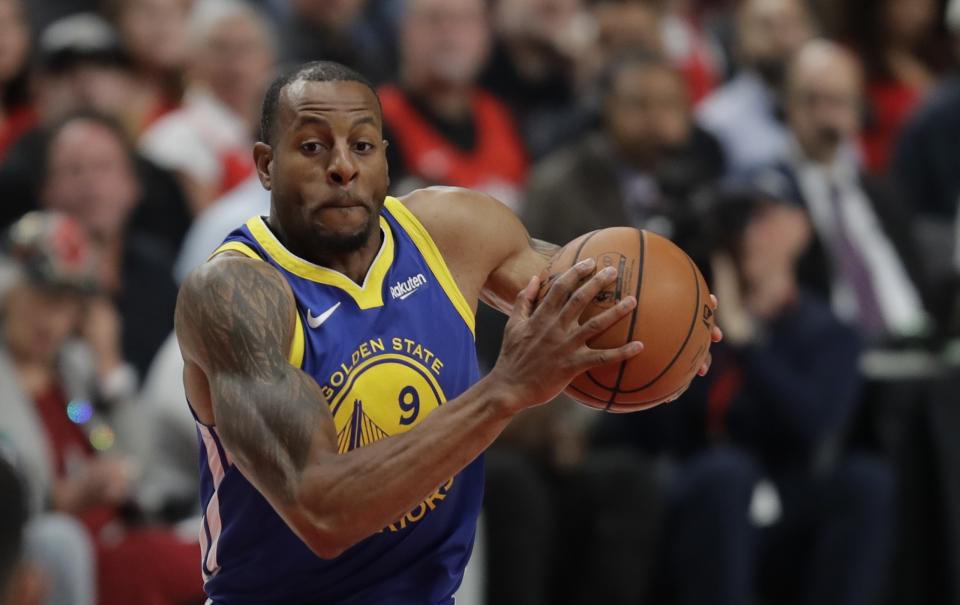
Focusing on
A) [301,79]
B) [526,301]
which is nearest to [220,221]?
[301,79]

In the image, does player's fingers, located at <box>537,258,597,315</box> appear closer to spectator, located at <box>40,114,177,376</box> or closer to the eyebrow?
the eyebrow

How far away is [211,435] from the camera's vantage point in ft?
11.8

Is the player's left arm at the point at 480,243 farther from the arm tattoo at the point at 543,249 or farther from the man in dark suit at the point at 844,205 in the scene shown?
the man in dark suit at the point at 844,205

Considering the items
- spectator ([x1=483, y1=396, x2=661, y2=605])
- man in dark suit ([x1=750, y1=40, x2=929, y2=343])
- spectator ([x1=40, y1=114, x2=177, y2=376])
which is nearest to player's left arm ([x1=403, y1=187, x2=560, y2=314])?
spectator ([x1=483, y1=396, x2=661, y2=605])

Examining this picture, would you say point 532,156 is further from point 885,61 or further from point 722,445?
point 885,61

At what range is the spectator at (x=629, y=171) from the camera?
24.4 feet

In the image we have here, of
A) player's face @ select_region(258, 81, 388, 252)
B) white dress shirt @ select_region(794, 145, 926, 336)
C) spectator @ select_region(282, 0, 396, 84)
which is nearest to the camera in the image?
player's face @ select_region(258, 81, 388, 252)

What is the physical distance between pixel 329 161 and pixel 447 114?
15.8 feet

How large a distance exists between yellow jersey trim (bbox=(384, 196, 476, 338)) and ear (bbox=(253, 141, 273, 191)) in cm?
34

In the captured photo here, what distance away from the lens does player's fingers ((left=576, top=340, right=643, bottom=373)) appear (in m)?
3.18

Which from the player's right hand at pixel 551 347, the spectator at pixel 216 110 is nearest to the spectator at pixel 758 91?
the spectator at pixel 216 110

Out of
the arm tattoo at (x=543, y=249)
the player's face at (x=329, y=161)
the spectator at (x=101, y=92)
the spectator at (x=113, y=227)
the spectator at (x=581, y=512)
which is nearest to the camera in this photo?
the player's face at (x=329, y=161)

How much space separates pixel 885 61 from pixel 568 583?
16.2 ft

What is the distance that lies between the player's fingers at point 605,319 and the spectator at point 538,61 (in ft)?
20.7
